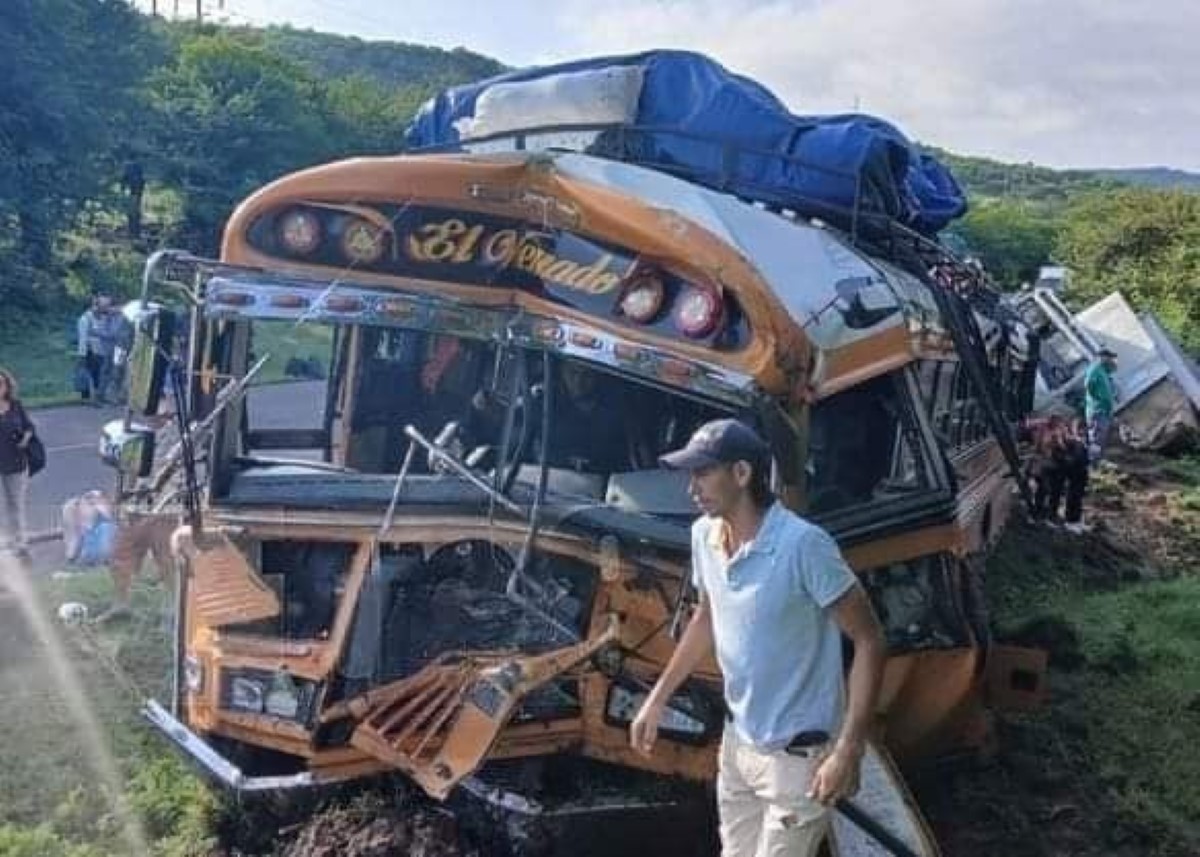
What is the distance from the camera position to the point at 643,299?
4.67 m

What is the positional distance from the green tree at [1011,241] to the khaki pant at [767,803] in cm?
3764

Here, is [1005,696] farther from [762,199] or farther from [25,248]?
[25,248]

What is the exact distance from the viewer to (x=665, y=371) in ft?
14.9

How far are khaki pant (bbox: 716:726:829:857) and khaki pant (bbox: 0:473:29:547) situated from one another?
7008 millimetres

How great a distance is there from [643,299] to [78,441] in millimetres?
11090

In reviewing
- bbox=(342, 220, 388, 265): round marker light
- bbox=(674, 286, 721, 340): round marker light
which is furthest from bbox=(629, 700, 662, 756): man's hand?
bbox=(342, 220, 388, 265): round marker light

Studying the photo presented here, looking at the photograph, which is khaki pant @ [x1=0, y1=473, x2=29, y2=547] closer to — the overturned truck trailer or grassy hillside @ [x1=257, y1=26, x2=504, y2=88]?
the overturned truck trailer

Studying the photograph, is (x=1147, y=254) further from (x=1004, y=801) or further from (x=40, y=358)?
(x=1004, y=801)

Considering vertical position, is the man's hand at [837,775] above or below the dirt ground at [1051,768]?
above

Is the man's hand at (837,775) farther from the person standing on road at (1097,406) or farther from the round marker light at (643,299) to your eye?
the person standing on road at (1097,406)

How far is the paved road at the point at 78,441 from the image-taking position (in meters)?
6.89

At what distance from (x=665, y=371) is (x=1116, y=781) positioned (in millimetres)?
3373

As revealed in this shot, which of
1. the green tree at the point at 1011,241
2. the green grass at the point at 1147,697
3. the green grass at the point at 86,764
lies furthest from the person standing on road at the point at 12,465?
the green tree at the point at 1011,241

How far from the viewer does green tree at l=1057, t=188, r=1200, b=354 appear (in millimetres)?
28406
